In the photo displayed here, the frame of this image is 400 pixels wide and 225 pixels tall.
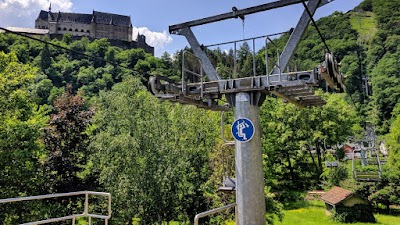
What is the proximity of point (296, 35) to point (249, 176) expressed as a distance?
235 cm

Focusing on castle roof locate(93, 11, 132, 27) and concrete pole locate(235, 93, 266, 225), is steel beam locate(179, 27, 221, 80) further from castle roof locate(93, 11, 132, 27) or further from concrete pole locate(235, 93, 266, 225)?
castle roof locate(93, 11, 132, 27)

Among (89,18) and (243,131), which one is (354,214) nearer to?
(243,131)

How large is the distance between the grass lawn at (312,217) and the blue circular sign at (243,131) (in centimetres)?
1764

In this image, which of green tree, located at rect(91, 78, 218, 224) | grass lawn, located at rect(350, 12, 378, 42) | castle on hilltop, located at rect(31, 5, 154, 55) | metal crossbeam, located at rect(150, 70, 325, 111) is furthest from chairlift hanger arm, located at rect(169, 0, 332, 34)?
castle on hilltop, located at rect(31, 5, 154, 55)

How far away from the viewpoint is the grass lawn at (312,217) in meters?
22.6

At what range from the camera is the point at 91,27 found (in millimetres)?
119125

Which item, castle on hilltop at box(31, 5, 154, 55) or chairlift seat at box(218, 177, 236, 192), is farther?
castle on hilltop at box(31, 5, 154, 55)

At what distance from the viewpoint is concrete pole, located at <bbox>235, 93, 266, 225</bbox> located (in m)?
5.01

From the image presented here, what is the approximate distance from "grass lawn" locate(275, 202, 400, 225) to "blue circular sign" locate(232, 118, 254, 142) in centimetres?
1764

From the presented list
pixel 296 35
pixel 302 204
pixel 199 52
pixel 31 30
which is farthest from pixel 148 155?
pixel 31 30

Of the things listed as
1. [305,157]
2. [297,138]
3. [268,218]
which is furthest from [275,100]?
[268,218]

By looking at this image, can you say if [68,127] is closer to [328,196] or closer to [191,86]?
[191,86]

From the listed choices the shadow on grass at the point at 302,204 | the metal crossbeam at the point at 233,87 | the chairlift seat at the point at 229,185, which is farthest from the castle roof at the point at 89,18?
the chairlift seat at the point at 229,185

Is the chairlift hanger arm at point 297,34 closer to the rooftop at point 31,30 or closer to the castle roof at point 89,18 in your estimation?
the rooftop at point 31,30
